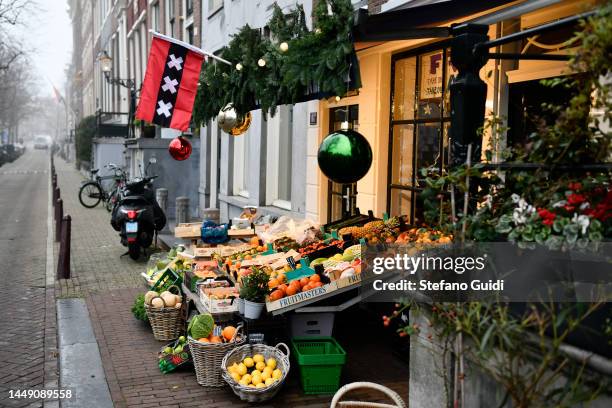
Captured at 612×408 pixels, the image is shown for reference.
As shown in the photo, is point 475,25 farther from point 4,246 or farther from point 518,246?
point 4,246

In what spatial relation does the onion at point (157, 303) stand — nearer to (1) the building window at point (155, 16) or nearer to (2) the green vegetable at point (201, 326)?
(2) the green vegetable at point (201, 326)

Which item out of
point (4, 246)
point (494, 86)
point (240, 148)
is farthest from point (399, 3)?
point (4, 246)

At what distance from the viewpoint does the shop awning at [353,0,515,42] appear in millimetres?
4773

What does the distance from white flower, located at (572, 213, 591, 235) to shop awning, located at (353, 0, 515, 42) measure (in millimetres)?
2209

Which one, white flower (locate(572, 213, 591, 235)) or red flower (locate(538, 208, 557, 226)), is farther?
red flower (locate(538, 208, 557, 226))

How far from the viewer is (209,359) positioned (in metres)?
5.59

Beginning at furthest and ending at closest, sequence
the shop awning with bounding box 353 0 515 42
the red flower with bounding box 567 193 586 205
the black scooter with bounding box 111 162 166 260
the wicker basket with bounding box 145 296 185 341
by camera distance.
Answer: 1. the black scooter with bounding box 111 162 166 260
2. the wicker basket with bounding box 145 296 185 341
3. the shop awning with bounding box 353 0 515 42
4. the red flower with bounding box 567 193 586 205

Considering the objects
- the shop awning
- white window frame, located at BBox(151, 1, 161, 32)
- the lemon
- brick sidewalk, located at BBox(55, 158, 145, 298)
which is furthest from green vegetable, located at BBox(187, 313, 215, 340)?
white window frame, located at BBox(151, 1, 161, 32)

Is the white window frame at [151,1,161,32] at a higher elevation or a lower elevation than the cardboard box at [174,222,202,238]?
higher

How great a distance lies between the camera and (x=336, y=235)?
24.9 ft

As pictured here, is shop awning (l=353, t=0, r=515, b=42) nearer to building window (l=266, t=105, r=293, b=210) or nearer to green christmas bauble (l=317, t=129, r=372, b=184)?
green christmas bauble (l=317, t=129, r=372, b=184)

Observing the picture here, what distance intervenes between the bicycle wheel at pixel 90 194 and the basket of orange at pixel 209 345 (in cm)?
1727

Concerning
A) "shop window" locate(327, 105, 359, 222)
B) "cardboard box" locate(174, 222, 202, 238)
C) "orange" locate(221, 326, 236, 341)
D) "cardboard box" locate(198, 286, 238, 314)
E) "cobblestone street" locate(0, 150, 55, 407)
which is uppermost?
"shop window" locate(327, 105, 359, 222)

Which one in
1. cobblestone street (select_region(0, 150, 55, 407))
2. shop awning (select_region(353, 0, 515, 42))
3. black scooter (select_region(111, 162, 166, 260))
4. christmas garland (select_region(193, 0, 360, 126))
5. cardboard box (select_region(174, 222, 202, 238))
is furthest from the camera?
black scooter (select_region(111, 162, 166, 260))
